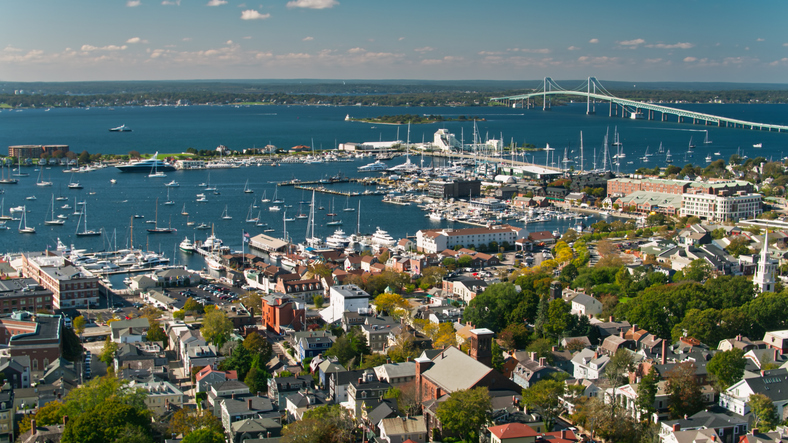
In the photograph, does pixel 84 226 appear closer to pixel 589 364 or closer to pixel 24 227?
pixel 24 227

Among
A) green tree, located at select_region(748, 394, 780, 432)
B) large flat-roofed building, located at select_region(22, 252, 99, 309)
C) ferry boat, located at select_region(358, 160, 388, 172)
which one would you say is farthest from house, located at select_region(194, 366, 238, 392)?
ferry boat, located at select_region(358, 160, 388, 172)

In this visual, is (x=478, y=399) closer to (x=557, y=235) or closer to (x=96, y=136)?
(x=557, y=235)

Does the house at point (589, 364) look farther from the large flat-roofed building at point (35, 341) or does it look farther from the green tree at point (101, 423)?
the large flat-roofed building at point (35, 341)

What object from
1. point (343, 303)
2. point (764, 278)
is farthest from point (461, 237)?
point (764, 278)

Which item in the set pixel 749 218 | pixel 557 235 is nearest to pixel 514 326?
pixel 557 235

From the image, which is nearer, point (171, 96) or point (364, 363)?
point (364, 363)
